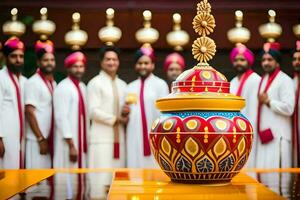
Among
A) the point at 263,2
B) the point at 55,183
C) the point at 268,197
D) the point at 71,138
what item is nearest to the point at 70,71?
the point at 71,138

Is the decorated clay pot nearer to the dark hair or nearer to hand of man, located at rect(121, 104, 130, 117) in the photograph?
hand of man, located at rect(121, 104, 130, 117)

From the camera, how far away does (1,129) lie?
387cm

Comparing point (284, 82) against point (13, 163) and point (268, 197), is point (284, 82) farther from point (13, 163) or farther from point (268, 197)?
point (268, 197)

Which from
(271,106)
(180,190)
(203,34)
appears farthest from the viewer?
(271,106)

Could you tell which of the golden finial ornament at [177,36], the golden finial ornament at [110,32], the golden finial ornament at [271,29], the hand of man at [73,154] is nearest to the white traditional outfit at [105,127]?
the hand of man at [73,154]

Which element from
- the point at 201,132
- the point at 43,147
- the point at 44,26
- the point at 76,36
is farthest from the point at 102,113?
the point at 201,132

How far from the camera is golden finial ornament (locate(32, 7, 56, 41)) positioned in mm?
4032

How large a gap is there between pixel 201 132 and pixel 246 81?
9.68 feet

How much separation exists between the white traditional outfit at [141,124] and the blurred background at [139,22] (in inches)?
19.4

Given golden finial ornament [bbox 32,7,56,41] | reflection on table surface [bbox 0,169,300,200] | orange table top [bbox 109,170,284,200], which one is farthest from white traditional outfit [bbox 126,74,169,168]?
orange table top [bbox 109,170,284,200]

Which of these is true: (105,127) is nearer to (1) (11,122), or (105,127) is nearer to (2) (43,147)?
(2) (43,147)

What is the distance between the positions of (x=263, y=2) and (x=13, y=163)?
2043 millimetres

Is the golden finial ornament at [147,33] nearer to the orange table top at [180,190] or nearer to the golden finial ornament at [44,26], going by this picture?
the golden finial ornament at [44,26]

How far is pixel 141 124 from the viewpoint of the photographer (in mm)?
3957
